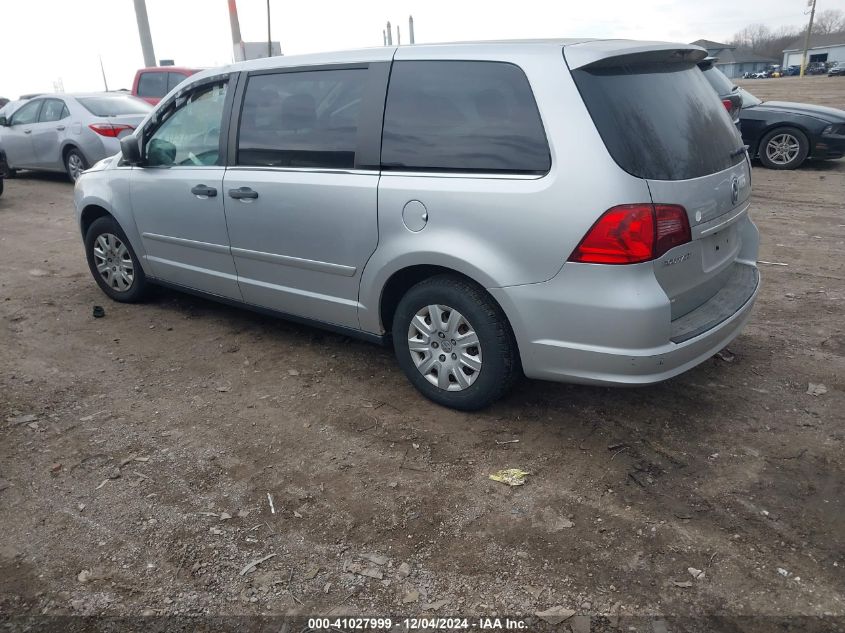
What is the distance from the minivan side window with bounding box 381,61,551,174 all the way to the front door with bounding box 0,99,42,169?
452 inches

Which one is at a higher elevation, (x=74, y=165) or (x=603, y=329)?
(x=603, y=329)

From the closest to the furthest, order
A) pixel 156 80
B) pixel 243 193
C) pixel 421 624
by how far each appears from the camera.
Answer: pixel 421 624 → pixel 243 193 → pixel 156 80

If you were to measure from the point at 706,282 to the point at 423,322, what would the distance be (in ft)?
4.73

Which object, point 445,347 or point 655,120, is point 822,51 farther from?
point 445,347

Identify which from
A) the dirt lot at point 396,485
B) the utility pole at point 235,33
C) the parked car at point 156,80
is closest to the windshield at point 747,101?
the dirt lot at point 396,485

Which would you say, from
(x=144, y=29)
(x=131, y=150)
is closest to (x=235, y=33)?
(x=144, y=29)

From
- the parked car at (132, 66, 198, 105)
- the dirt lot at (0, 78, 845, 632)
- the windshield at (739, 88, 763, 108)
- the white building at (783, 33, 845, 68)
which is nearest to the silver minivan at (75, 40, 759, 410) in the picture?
the dirt lot at (0, 78, 845, 632)

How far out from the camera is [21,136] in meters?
12.8

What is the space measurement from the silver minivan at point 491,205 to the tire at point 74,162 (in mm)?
8443

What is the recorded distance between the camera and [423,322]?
12.2 ft

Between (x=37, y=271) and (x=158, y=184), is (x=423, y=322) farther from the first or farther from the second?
(x=37, y=271)

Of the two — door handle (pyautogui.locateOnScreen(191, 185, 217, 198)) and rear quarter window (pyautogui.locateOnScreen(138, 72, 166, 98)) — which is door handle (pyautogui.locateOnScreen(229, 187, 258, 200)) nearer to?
door handle (pyautogui.locateOnScreen(191, 185, 217, 198))

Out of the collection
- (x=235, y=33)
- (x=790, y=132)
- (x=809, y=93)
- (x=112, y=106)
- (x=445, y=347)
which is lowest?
(x=809, y=93)

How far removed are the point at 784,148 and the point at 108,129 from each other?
10.9 m
